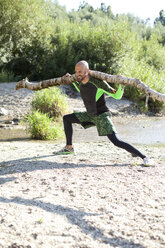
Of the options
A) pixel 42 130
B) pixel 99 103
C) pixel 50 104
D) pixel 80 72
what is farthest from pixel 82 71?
pixel 50 104

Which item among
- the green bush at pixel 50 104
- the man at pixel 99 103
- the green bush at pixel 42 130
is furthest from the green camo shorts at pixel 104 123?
the green bush at pixel 50 104

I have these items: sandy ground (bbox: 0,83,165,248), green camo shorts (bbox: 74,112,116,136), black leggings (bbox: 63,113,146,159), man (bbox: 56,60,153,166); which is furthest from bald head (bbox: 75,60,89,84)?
sandy ground (bbox: 0,83,165,248)

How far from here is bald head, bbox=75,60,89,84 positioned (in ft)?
17.6

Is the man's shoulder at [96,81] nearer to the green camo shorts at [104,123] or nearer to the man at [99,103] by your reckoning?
the man at [99,103]

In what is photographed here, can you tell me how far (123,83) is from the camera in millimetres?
5371

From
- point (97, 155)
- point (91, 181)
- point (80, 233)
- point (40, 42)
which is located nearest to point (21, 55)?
point (40, 42)

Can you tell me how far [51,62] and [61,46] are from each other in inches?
60.3

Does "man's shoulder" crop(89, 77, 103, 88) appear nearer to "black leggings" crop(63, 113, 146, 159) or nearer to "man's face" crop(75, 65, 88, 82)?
"man's face" crop(75, 65, 88, 82)

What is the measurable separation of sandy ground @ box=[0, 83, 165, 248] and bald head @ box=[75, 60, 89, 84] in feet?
4.63

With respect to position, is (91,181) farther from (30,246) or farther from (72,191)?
(30,246)

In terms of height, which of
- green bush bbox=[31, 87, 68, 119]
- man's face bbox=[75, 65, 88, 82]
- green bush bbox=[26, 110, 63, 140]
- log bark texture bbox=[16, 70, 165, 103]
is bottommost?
green bush bbox=[26, 110, 63, 140]

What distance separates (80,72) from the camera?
5395mm

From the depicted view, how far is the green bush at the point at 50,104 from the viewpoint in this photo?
12680mm

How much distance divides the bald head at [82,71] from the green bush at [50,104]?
706 cm
